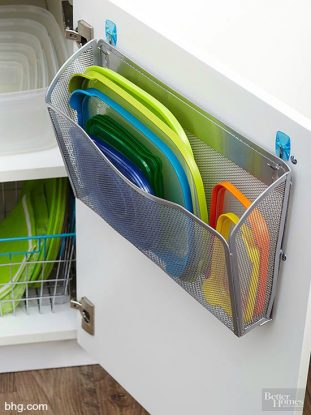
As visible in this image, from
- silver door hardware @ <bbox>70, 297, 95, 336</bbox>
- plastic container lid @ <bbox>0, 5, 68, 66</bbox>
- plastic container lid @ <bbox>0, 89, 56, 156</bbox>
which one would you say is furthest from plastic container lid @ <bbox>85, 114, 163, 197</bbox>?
plastic container lid @ <bbox>0, 5, 68, 66</bbox>

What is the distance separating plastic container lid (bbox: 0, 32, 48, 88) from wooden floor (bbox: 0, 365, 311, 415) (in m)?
0.52

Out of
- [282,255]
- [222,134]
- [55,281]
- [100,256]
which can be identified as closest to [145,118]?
[222,134]

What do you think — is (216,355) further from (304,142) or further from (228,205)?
(304,142)

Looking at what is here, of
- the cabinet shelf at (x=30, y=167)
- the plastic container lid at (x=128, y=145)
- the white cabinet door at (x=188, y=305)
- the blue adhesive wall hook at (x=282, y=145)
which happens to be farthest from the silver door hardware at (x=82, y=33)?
the blue adhesive wall hook at (x=282, y=145)

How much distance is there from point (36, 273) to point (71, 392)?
0.22 meters

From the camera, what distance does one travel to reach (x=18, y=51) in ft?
5.56

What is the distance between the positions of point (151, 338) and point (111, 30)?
437 millimetres

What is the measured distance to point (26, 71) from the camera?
1654 mm

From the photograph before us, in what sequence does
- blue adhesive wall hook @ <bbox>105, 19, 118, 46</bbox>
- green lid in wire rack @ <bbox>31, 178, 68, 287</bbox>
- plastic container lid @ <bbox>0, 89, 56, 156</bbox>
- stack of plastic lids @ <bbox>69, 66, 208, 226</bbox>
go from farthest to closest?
green lid in wire rack @ <bbox>31, 178, 68, 287</bbox> → plastic container lid @ <bbox>0, 89, 56, 156</bbox> → blue adhesive wall hook @ <bbox>105, 19, 118, 46</bbox> → stack of plastic lids @ <bbox>69, 66, 208, 226</bbox>

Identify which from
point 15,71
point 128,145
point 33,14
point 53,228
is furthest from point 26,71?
point 128,145

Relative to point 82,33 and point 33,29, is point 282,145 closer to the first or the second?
point 82,33

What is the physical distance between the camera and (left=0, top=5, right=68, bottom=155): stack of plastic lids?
4.83 feet

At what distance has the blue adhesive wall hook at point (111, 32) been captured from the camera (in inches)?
47.5

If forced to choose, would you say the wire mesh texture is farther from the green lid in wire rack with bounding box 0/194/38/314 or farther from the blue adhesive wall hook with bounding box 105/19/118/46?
the blue adhesive wall hook with bounding box 105/19/118/46
